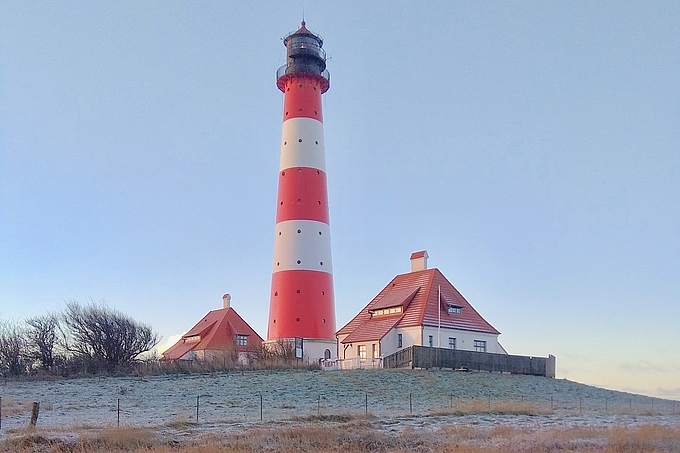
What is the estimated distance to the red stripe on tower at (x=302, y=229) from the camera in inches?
1684

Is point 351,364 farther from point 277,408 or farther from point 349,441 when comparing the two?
point 349,441

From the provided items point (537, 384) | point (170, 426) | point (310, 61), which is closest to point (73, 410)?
point (170, 426)

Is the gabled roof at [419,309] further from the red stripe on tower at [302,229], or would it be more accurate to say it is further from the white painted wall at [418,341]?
the red stripe on tower at [302,229]

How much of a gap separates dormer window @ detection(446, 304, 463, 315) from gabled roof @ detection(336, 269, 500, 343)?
14 centimetres

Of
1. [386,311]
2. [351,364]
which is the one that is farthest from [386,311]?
[351,364]

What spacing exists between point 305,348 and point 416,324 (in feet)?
20.9

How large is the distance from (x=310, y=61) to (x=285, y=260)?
12883mm

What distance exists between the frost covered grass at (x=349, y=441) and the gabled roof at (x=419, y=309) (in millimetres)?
22178

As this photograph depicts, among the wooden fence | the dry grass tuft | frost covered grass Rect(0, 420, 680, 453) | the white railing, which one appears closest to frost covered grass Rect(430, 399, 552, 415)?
frost covered grass Rect(0, 420, 680, 453)

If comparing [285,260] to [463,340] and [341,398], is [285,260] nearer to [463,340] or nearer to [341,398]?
[463,340]

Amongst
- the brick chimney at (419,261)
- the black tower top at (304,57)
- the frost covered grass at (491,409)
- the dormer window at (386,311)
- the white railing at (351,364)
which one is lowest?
the frost covered grass at (491,409)

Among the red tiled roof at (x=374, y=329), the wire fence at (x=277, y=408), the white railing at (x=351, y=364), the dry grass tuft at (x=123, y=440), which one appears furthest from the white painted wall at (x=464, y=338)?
the dry grass tuft at (x=123, y=440)

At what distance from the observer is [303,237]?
43.2m

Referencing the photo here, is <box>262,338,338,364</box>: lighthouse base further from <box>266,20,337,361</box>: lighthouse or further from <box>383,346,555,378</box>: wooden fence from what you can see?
<box>383,346,555,378</box>: wooden fence
